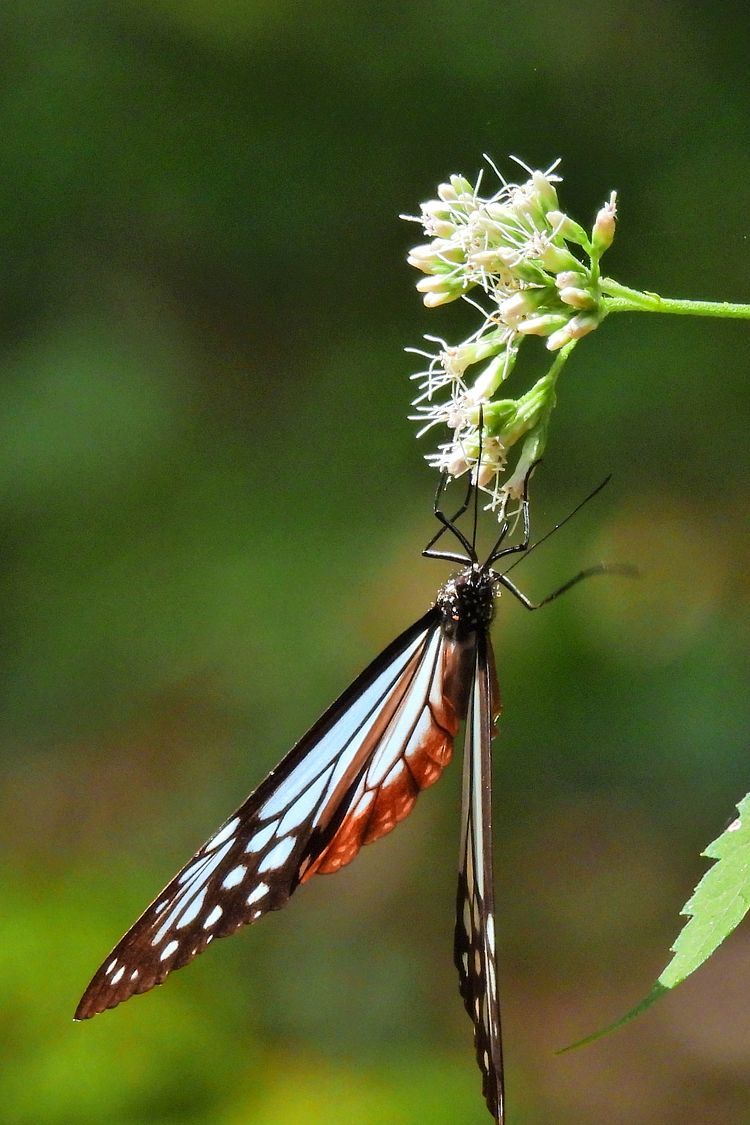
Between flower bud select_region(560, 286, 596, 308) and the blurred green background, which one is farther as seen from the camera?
the blurred green background

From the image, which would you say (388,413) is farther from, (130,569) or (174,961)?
(174,961)

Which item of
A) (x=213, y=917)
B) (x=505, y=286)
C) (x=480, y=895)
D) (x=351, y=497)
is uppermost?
(x=351, y=497)

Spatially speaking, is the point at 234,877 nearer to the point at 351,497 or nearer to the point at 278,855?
the point at 278,855

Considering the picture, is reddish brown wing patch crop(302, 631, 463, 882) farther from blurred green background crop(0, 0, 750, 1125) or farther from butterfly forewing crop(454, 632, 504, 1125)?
blurred green background crop(0, 0, 750, 1125)

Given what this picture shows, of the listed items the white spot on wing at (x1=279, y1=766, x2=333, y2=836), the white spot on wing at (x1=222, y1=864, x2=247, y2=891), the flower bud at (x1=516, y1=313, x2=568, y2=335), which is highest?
the flower bud at (x1=516, y1=313, x2=568, y2=335)

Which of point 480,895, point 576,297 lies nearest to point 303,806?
point 480,895

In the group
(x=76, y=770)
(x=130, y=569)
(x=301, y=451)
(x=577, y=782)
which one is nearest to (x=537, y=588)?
(x=577, y=782)

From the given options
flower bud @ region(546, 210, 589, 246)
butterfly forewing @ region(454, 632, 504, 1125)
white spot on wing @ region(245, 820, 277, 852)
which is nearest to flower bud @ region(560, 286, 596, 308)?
flower bud @ region(546, 210, 589, 246)
